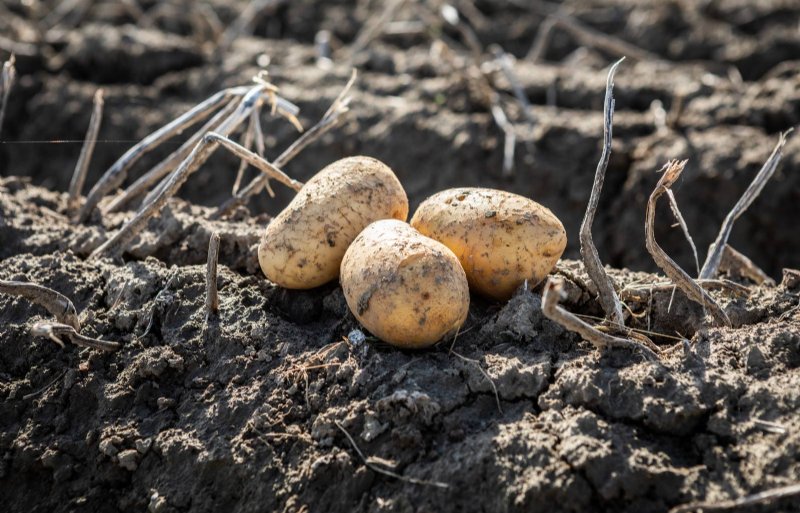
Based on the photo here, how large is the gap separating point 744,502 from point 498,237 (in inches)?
39.4

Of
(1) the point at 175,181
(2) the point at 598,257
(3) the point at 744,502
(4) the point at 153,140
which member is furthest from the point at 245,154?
(3) the point at 744,502

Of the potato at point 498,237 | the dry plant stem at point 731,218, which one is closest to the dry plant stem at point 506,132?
the dry plant stem at point 731,218

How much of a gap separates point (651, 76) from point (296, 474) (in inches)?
183

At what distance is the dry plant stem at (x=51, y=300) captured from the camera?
7.70 ft

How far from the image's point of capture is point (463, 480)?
6.10ft

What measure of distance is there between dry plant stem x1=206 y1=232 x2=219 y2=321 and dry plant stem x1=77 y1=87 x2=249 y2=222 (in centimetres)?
84

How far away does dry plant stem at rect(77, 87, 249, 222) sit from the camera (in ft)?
10.1

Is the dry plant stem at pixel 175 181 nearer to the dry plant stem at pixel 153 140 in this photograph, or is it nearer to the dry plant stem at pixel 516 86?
the dry plant stem at pixel 153 140

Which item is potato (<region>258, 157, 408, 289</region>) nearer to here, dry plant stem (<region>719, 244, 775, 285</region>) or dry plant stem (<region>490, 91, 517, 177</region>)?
dry plant stem (<region>719, 244, 775, 285</region>)

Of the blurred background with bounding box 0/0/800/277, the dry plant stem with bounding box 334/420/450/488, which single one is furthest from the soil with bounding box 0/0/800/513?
the blurred background with bounding box 0/0/800/277

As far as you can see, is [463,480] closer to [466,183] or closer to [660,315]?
[660,315]

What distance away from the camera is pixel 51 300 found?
2.38 metres

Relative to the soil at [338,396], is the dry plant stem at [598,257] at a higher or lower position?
higher

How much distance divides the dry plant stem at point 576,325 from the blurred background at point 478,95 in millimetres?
2762
